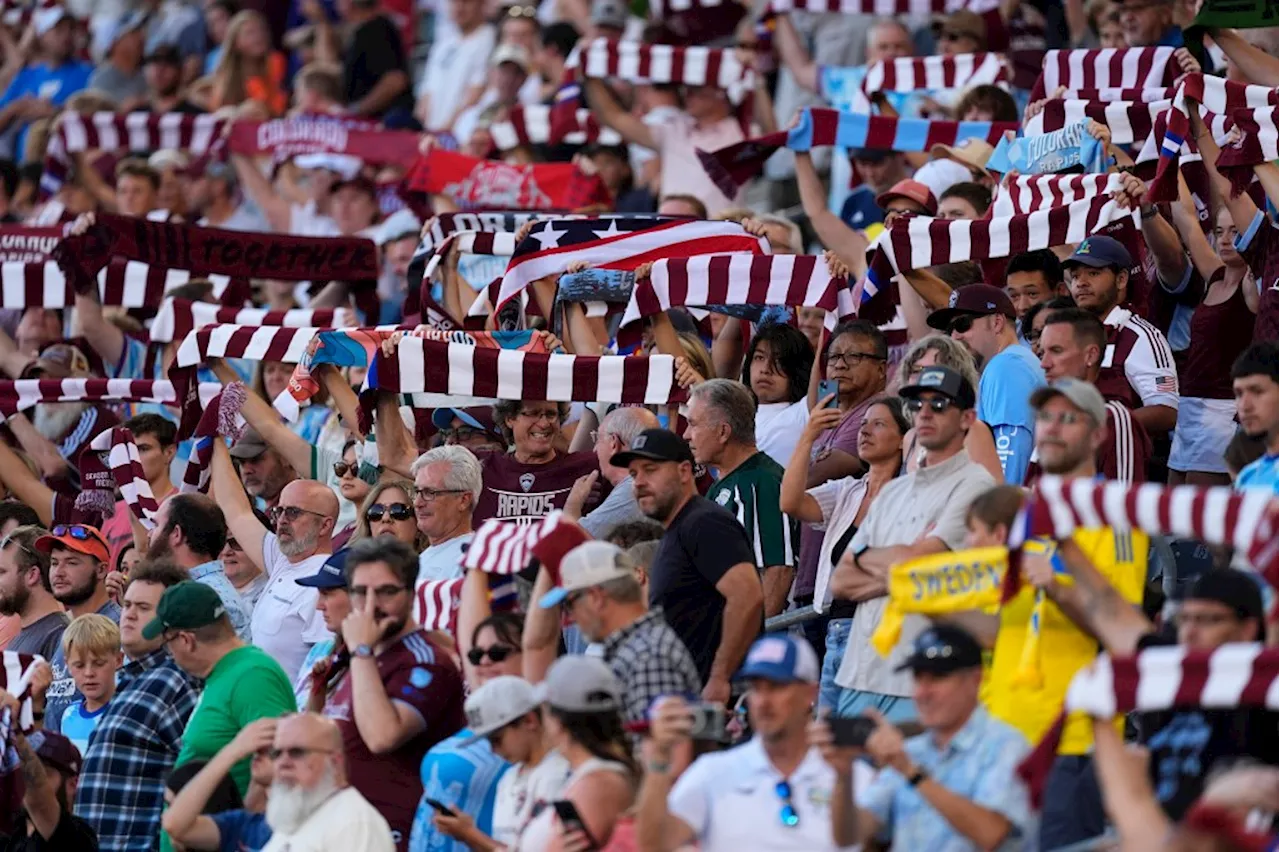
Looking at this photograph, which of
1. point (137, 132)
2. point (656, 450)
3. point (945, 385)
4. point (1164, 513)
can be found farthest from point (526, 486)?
point (137, 132)

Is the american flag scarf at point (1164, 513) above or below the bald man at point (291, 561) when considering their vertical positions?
above

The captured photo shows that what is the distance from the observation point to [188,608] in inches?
401

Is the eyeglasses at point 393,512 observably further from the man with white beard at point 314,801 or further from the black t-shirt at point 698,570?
the man with white beard at point 314,801

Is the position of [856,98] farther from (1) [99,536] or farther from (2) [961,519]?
(2) [961,519]

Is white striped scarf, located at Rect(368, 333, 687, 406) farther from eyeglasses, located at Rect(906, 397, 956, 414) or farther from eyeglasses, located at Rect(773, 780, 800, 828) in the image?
eyeglasses, located at Rect(773, 780, 800, 828)

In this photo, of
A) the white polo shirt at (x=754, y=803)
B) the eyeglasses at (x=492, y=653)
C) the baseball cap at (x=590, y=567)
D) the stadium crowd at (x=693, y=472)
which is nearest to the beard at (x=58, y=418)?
the stadium crowd at (x=693, y=472)

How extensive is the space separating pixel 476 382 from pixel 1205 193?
12.6 feet

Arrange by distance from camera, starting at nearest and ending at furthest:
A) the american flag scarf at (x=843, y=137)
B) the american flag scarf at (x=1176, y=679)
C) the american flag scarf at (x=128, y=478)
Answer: the american flag scarf at (x=1176, y=679) < the american flag scarf at (x=128, y=478) < the american flag scarf at (x=843, y=137)

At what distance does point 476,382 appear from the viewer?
40.5ft

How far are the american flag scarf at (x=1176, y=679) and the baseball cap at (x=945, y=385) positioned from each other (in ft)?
7.63

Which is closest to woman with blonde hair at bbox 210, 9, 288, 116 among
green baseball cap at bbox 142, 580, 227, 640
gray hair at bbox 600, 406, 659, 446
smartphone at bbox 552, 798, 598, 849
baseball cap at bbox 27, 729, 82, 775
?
gray hair at bbox 600, 406, 659, 446

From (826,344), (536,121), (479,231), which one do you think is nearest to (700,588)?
(826,344)

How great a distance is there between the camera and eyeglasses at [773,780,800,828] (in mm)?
7910

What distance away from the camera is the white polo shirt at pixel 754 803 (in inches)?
311
